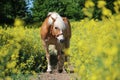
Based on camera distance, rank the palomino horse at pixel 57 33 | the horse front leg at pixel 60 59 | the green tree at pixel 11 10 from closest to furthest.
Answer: the palomino horse at pixel 57 33, the horse front leg at pixel 60 59, the green tree at pixel 11 10

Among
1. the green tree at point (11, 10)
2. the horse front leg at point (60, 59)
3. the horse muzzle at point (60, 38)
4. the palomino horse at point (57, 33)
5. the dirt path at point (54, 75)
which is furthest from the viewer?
the green tree at point (11, 10)

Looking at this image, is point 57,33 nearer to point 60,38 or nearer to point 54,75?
point 60,38

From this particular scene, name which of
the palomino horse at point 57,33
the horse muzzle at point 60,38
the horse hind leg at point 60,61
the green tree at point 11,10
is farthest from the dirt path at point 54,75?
the green tree at point 11,10

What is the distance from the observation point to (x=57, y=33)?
43.9 ft

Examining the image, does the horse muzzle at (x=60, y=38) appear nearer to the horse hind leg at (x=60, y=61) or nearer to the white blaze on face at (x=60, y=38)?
the white blaze on face at (x=60, y=38)

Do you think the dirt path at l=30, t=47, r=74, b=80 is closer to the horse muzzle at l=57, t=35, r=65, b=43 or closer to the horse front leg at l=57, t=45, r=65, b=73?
the horse front leg at l=57, t=45, r=65, b=73

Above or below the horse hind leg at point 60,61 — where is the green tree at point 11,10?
below

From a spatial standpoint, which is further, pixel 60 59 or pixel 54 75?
pixel 60 59

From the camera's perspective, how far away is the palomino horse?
43.5ft

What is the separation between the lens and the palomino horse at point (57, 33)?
43.5 ft

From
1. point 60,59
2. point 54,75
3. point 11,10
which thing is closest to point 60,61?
point 60,59

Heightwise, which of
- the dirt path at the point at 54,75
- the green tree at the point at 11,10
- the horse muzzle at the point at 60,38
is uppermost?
the horse muzzle at the point at 60,38

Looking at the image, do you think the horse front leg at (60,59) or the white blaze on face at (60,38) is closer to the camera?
the white blaze on face at (60,38)

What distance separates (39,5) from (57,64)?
43609 mm
